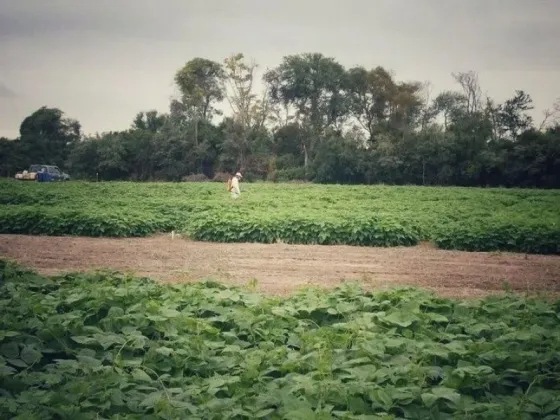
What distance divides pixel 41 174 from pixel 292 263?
3585 cm

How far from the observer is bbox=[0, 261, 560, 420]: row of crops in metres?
3.16

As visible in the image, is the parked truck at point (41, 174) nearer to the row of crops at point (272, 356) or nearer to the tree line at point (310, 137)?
the tree line at point (310, 137)

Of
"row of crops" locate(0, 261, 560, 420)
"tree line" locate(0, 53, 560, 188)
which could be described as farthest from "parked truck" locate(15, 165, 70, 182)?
"row of crops" locate(0, 261, 560, 420)

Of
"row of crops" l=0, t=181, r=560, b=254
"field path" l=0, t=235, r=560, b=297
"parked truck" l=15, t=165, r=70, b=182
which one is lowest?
"field path" l=0, t=235, r=560, b=297

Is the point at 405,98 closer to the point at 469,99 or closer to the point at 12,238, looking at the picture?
the point at 469,99

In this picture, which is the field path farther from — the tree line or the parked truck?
the parked truck

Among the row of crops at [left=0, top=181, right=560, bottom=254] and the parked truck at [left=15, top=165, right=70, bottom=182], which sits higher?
the parked truck at [left=15, top=165, right=70, bottom=182]

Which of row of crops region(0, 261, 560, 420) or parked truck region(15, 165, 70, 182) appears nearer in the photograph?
row of crops region(0, 261, 560, 420)

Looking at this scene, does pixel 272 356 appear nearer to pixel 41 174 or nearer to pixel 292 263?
pixel 292 263

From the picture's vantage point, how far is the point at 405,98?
5181 cm

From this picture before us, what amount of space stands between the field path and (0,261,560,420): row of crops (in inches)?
146

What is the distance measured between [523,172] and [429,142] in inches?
408

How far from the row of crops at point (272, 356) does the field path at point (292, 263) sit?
12.1ft

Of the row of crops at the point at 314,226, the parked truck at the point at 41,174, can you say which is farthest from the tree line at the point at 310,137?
the row of crops at the point at 314,226
